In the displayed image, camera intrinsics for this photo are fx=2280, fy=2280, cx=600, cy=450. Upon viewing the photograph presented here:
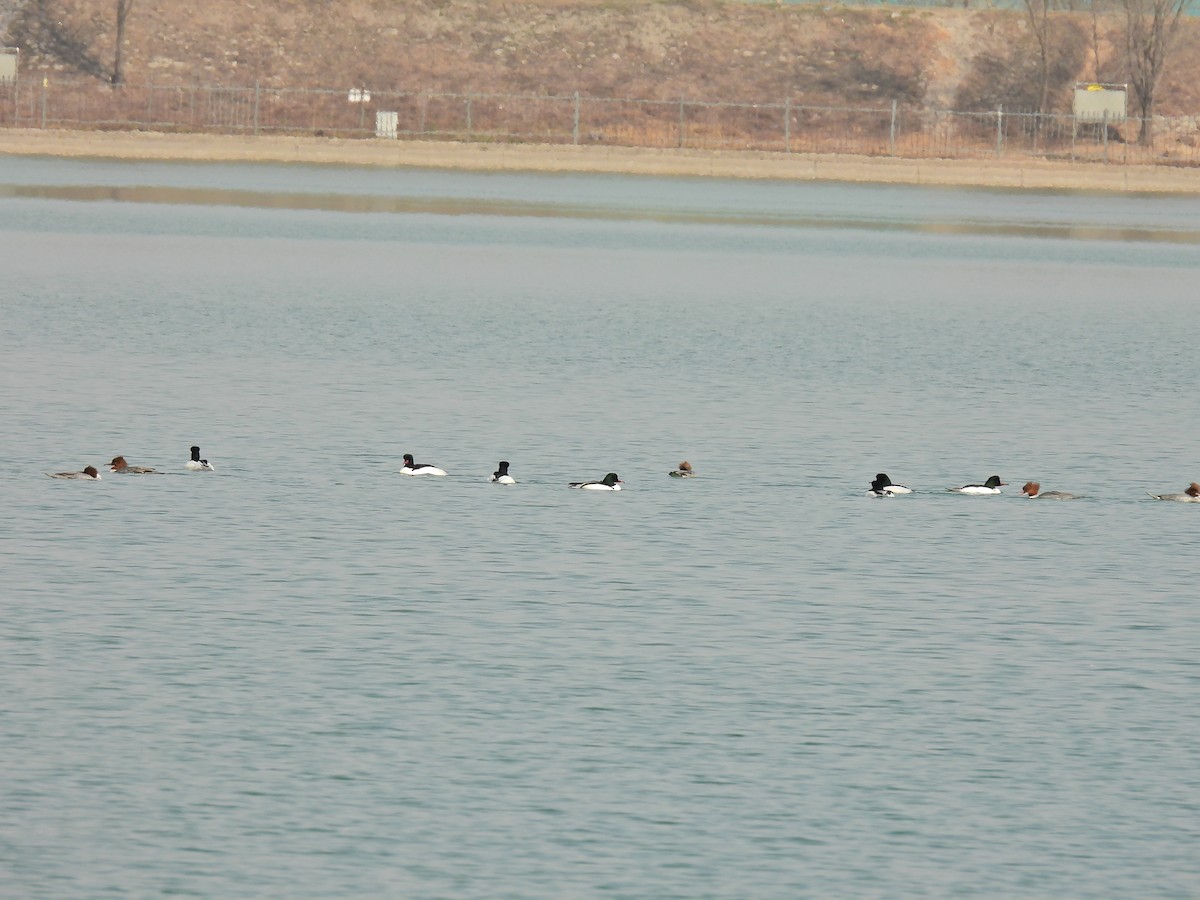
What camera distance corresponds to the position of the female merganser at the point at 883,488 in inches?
1099

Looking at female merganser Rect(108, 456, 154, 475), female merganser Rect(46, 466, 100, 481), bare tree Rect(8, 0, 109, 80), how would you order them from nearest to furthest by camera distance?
female merganser Rect(46, 466, 100, 481)
female merganser Rect(108, 456, 154, 475)
bare tree Rect(8, 0, 109, 80)

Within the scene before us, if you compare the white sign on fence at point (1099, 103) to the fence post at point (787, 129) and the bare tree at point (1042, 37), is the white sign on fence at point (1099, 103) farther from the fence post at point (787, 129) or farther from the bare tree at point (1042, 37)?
the fence post at point (787, 129)

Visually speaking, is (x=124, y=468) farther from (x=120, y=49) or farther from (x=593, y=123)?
(x=120, y=49)

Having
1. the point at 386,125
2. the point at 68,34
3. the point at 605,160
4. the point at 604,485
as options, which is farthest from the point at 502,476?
the point at 68,34

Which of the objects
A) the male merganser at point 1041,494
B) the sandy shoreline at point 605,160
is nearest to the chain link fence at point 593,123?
the sandy shoreline at point 605,160

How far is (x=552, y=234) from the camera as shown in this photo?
251 feet

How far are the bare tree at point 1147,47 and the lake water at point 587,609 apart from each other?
207 feet

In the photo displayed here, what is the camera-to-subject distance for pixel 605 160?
100 meters

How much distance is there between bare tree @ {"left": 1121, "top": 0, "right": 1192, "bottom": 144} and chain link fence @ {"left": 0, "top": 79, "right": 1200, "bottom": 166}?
168cm

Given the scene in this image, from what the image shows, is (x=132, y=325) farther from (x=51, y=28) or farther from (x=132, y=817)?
(x=51, y=28)

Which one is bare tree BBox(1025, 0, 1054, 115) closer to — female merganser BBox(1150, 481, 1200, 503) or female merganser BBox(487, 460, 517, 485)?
female merganser BBox(1150, 481, 1200, 503)

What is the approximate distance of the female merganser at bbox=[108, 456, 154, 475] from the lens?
2736 cm

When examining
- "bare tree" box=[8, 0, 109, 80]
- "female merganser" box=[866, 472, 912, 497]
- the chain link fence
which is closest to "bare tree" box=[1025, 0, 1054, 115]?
the chain link fence

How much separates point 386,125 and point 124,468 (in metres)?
76.0
